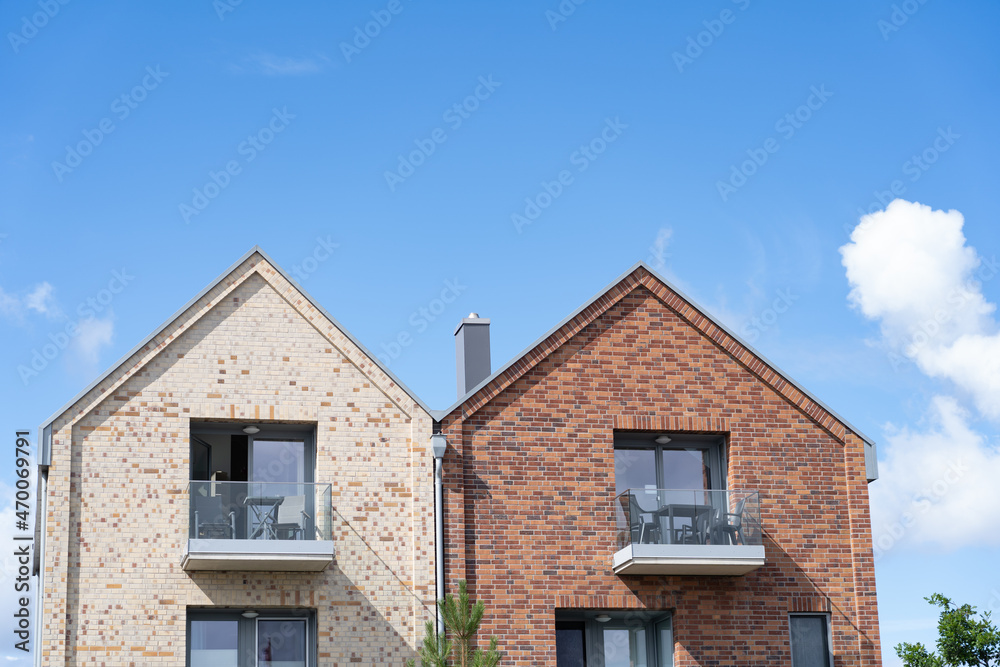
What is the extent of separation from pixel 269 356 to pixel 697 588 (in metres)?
7.43

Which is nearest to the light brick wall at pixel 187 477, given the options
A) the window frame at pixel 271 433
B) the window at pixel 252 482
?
the window frame at pixel 271 433

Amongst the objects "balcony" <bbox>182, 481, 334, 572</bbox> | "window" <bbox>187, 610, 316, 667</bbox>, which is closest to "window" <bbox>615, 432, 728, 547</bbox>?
"balcony" <bbox>182, 481, 334, 572</bbox>

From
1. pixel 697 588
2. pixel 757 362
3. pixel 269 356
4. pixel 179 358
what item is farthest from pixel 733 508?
pixel 179 358

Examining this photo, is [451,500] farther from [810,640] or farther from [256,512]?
[810,640]

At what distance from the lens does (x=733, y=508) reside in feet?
67.3

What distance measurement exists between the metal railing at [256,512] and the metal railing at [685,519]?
4.57m

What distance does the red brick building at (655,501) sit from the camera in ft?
66.3

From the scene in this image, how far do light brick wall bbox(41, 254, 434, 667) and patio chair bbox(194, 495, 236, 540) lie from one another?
48 centimetres

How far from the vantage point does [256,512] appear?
19094mm

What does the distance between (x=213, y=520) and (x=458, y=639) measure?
12.5 feet

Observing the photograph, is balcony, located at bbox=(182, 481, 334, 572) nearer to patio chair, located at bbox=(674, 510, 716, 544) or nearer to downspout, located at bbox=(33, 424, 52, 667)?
downspout, located at bbox=(33, 424, 52, 667)

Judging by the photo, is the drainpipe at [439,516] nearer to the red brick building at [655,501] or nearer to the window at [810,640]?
the red brick building at [655,501]

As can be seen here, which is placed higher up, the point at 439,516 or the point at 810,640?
the point at 439,516

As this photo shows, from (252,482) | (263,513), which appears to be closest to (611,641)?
(263,513)
